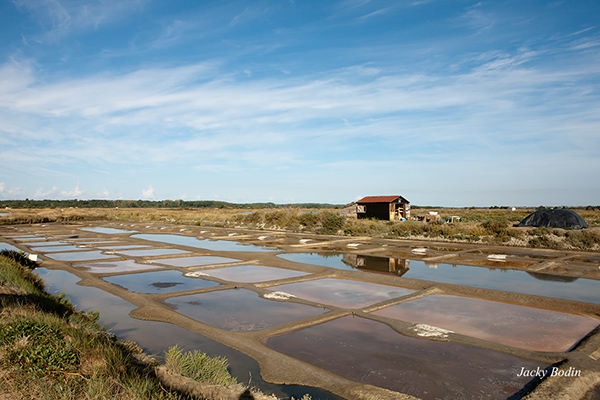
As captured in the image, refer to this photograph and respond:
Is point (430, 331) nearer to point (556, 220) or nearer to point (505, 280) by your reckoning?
point (505, 280)

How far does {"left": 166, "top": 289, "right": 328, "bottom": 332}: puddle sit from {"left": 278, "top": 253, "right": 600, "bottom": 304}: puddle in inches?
201

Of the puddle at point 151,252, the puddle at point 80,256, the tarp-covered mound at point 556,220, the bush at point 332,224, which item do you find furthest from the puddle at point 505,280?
the tarp-covered mound at point 556,220

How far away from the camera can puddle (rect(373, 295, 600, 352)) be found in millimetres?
6207

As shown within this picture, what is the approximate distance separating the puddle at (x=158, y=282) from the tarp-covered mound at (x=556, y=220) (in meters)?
25.8

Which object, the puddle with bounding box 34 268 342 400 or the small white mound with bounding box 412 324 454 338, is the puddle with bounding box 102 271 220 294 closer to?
the puddle with bounding box 34 268 342 400

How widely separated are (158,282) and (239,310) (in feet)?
13.9

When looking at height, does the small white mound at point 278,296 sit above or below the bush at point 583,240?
below

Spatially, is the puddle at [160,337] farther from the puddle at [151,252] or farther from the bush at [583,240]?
the bush at [583,240]

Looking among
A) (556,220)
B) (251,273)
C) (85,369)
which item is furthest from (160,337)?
(556,220)

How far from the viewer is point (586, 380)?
4625 mm

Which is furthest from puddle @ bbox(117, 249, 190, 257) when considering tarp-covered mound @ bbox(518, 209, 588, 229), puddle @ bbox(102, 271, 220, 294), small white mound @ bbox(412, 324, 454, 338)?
tarp-covered mound @ bbox(518, 209, 588, 229)

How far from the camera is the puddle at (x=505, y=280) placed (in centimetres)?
974

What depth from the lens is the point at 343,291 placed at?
9961mm

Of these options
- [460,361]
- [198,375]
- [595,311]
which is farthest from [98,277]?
[595,311]
